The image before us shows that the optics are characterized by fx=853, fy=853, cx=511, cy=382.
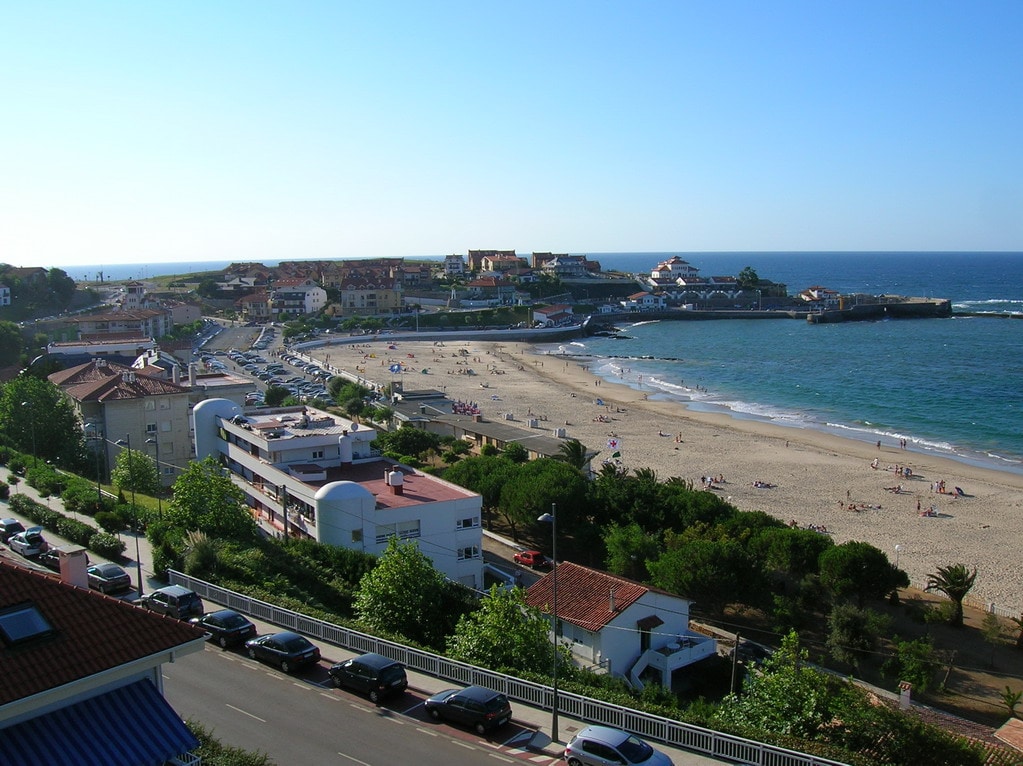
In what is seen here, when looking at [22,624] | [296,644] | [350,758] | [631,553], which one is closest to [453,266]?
[631,553]

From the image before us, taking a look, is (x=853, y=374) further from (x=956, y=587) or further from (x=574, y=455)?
(x=956, y=587)

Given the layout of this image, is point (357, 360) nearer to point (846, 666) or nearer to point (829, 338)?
point (829, 338)

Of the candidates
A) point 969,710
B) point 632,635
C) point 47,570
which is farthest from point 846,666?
point 47,570

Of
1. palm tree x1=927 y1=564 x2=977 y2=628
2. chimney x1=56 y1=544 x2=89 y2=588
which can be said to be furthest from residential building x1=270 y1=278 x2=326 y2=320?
chimney x1=56 y1=544 x2=89 y2=588

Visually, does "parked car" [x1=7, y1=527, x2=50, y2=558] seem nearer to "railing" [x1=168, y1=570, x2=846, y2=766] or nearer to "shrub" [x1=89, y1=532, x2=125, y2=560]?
"shrub" [x1=89, y1=532, x2=125, y2=560]

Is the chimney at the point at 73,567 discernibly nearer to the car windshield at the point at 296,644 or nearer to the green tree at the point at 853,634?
the car windshield at the point at 296,644

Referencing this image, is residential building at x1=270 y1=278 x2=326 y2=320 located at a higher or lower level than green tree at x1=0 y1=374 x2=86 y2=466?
higher
